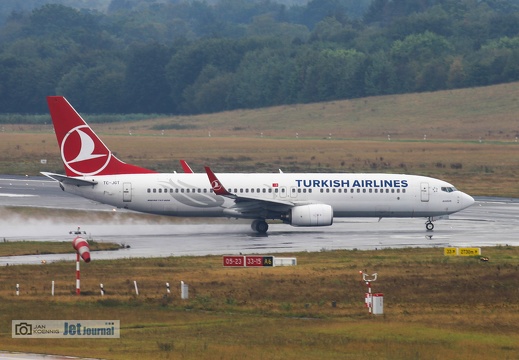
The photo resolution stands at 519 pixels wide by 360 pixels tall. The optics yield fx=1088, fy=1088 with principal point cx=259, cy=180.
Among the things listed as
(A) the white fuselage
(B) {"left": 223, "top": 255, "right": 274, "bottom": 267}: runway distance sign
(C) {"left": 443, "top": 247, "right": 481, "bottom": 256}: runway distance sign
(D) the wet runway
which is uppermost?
(A) the white fuselage

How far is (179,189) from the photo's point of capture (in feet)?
207

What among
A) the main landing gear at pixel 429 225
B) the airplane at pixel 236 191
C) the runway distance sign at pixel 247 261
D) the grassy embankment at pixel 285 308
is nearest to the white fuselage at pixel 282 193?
the airplane at pixel 236 191

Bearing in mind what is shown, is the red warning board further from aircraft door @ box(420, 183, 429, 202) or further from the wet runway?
aircraft door @ box(420, 183, 429, 202)

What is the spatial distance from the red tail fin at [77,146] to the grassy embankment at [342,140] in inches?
1436

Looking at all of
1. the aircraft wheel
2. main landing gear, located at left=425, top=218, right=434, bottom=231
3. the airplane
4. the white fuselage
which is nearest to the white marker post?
the airplane

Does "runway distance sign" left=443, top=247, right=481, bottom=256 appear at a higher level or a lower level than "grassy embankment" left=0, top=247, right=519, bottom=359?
higher

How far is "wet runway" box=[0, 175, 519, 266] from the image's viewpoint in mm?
55688

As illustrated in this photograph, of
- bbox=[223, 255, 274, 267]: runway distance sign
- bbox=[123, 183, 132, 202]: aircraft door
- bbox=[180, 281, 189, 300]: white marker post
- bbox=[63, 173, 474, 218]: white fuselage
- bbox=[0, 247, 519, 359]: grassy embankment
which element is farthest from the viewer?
bbox=[63, 173, 474, 218]: white fuselage

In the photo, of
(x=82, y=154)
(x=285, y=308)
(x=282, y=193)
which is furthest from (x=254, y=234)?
(x=285, y=308)

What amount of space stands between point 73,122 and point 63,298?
25771mm

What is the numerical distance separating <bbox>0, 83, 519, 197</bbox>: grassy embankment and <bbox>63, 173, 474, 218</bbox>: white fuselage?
23593 millimetres

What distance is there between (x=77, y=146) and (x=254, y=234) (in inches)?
454

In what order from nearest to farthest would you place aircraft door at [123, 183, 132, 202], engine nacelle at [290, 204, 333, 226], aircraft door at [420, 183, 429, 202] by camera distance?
engine nacelle at [290, 204, 333, 226] → aircraft door at [123, 183, 132, 202] → aircraft door at [420, 183, 429, 202]

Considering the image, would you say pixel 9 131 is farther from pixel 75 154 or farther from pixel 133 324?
pixel 133 324
